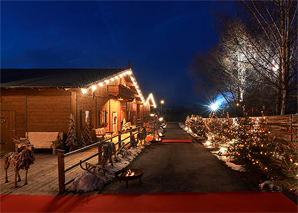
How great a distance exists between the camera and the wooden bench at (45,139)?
1047 cm

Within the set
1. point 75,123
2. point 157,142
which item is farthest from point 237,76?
point 75,123

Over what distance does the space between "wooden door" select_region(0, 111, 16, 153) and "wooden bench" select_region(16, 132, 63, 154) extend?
49.0 inches

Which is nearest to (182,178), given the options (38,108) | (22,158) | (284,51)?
(22,158)

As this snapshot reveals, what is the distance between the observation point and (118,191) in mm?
5395

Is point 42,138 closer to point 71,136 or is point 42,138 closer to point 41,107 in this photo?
point 71,136

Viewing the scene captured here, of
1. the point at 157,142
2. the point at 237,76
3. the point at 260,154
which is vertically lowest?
the point at 157,142

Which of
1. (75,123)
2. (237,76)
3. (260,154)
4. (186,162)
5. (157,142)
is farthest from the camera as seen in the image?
(237,76)

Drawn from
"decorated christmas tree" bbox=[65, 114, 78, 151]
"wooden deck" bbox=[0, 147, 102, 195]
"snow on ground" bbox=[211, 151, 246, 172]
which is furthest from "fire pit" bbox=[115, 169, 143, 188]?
"decorated christmas tree" bbox=[65, 114, 78, 151]

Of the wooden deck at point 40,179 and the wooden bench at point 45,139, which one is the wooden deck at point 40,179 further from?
the wooden bench at point 45,139

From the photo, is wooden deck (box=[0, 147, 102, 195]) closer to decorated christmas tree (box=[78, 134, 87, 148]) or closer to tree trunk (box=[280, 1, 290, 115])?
decorated christmas tree (box=[78, 134, 87, 148])

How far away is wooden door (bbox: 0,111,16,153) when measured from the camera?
11.1 m

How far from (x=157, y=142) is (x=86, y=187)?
401 inches

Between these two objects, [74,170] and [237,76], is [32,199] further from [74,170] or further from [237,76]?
[237,76]

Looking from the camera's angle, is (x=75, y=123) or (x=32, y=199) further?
(x=75, y=123)
